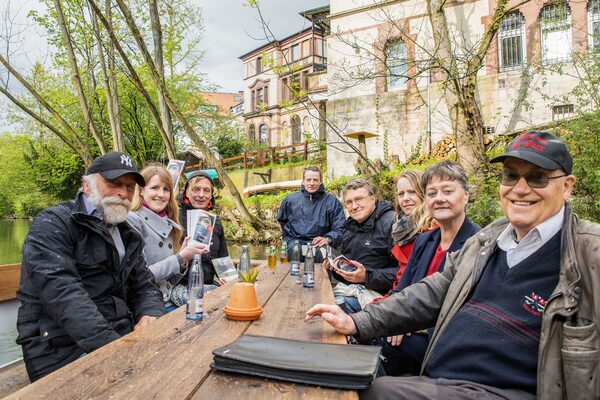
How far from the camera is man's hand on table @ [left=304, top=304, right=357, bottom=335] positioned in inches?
74.0

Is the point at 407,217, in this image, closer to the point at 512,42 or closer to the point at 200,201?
the point at 200,201

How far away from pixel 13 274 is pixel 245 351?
2.62 meters

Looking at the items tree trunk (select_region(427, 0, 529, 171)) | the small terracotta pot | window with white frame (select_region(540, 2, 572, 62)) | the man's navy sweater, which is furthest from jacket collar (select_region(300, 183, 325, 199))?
window with white frame (select_region(540, 2, 572, 62))

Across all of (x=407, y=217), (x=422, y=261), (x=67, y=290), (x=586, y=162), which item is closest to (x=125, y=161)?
(x=67, y=290)

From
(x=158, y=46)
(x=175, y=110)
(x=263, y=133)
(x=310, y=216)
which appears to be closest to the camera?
(x=310, y=216)

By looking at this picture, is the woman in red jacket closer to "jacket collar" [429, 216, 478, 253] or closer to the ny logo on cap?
"jacket collar" [429, 216, 478, 253]

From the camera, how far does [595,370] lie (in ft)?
4.53

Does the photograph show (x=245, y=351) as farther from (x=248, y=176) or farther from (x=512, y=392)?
(x=248, y=176)

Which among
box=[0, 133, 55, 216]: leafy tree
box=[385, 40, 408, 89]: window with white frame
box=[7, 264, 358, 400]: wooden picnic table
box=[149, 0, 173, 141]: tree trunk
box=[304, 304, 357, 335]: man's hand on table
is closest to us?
box=[7, 264, 358, 400]: wooden picnic table

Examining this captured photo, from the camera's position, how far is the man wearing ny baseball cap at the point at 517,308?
1438 mm

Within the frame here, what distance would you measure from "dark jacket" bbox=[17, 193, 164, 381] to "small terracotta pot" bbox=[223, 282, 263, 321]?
0.59m

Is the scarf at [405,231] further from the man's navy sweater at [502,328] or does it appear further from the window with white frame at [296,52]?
the window with white frame at [296,52]

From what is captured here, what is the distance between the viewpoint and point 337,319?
73.9 inches

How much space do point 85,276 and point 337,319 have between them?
4.93 feet
